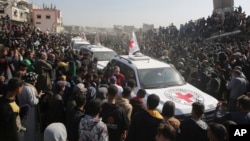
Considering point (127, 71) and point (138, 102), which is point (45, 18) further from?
point (138, 102)

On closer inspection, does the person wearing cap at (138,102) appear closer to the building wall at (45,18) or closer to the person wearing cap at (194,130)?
the person wearing cap at (194,130)

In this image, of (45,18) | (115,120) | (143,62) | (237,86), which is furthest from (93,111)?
(45,18)

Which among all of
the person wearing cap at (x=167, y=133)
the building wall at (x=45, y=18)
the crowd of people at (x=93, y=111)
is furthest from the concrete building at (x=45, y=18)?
the person wearing cap at (x=167, y=133)

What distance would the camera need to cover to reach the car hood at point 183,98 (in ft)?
21.3

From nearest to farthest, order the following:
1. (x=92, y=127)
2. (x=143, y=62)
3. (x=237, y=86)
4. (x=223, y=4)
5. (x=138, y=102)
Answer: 1. (x=92, y=127)
2. (x=138, y=102)
3. (x=237, y=86)
4. (x=143, y=62)
5. (x=223, y=4)

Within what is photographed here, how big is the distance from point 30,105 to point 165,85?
12.2 feet

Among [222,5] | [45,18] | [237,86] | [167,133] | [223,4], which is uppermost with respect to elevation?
[45,18]

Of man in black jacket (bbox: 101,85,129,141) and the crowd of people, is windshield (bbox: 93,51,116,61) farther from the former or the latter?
man in black jacket (bbox: 101,85,129,141)

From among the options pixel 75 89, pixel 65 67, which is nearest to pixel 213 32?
pixel 65 67

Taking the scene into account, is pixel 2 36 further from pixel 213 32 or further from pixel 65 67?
Result: pixel 213 32

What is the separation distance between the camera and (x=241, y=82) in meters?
8.10

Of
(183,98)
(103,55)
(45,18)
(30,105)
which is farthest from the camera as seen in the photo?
(45,18)

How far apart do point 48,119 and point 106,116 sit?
4.90 ft

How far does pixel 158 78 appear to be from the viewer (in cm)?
793
